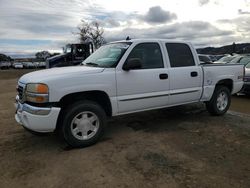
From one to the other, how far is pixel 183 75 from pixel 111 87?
187 cm

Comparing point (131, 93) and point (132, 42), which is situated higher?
point (132, 42)

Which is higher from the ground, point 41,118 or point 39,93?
point 39,93

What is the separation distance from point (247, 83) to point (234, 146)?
6.57m

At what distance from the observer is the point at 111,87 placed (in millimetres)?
5098

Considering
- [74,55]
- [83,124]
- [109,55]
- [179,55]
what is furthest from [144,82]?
[74,55]

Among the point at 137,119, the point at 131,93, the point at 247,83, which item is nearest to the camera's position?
the point at 131,93

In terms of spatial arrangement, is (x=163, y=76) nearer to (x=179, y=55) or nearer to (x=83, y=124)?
(x=179, y=55)

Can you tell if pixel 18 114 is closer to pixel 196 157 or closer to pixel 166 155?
pixel 166 155

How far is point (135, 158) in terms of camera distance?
440 centimetres

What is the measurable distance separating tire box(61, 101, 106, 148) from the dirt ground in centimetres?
16

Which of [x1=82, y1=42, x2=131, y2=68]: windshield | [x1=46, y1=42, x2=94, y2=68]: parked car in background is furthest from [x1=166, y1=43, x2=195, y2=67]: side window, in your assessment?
[x1=46, y1=42, x2=94, y2=68]: parked car in background

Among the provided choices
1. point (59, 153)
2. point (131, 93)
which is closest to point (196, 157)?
point (131, 93)

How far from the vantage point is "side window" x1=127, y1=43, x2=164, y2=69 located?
5.62 metres

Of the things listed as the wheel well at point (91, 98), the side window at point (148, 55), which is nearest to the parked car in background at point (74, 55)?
the side window at point (148, 55)
